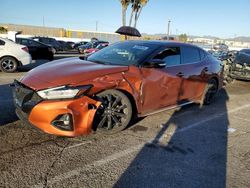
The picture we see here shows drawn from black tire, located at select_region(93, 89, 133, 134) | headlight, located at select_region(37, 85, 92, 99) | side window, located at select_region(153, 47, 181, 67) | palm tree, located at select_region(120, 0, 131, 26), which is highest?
palm tree, located at select_region(120, 0, 131, 26)

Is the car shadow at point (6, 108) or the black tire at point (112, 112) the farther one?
the car shadow at point (6, 108)

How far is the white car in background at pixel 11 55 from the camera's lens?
9.90 meters

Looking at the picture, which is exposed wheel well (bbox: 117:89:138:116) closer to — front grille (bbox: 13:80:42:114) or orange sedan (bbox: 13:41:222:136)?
orange sedan (bbox: 13:41:222:136)

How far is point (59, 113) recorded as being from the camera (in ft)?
11.5

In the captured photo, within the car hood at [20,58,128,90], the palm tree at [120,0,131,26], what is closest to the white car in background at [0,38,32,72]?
the car hood at [20,58,128,90]

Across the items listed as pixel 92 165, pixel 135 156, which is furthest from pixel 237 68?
pixel 92 165

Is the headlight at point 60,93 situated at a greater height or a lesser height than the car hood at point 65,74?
lesser

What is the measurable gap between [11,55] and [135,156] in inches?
320

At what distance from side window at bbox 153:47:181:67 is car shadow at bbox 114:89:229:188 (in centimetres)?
109

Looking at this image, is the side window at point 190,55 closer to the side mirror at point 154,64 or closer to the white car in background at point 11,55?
the side mirror at point 154,64

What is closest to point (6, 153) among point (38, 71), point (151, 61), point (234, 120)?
point (38, 71)

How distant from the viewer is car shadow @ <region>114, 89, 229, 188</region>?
301 centimetres

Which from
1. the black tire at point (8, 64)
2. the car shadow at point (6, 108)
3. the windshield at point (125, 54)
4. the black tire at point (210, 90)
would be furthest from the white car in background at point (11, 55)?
the black tire at point (210, 90)

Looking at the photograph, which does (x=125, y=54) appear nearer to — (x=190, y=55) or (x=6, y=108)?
(x=190, y=55)
